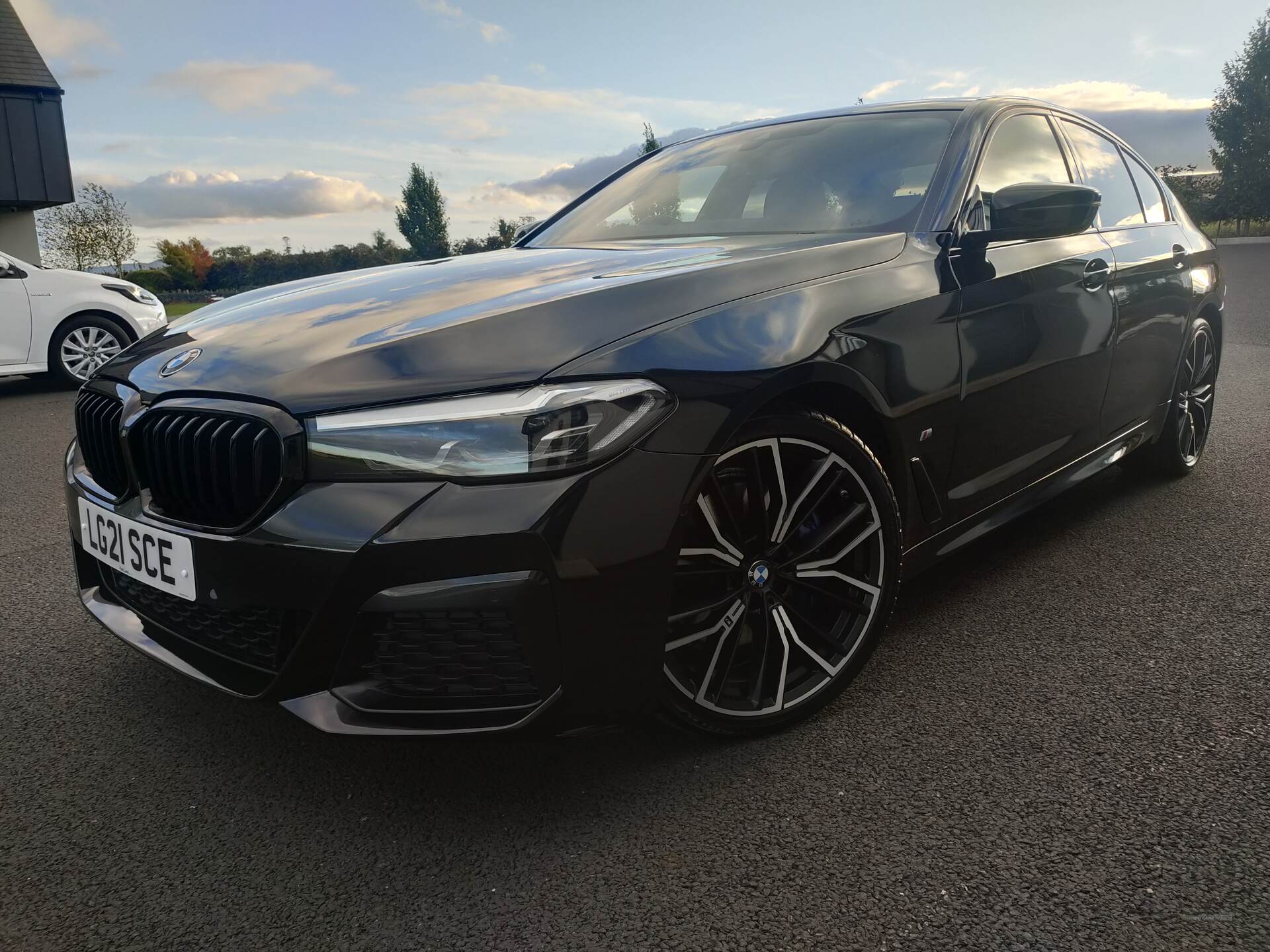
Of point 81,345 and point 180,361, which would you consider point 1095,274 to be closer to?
point 180,361

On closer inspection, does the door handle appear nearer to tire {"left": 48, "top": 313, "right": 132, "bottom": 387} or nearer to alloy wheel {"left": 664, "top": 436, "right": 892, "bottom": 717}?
alloy wheel {"left": 664, "top": 436, "right": 892, "bottom": 717}

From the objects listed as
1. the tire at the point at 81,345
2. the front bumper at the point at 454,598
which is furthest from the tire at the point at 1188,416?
the tire at the point at 81,345

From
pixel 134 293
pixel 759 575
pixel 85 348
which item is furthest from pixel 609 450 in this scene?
pixel 134 293

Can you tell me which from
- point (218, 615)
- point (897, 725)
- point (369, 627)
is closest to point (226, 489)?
point (218, 615)

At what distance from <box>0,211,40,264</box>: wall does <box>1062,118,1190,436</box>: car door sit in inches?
1099

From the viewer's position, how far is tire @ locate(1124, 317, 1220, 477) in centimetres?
414

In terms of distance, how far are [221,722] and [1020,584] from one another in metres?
2.44

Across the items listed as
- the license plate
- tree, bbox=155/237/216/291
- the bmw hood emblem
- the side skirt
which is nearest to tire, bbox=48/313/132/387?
the license plate

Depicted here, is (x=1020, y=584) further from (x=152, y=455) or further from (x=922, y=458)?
(x=152, y=455)

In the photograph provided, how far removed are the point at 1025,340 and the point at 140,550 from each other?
235 centimetres

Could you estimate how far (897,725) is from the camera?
226cm

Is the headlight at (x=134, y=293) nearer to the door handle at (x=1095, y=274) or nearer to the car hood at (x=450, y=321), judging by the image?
the car hood at (x=450, y=321)

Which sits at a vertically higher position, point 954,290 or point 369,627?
point 954,290

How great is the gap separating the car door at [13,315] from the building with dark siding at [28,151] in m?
19.1
